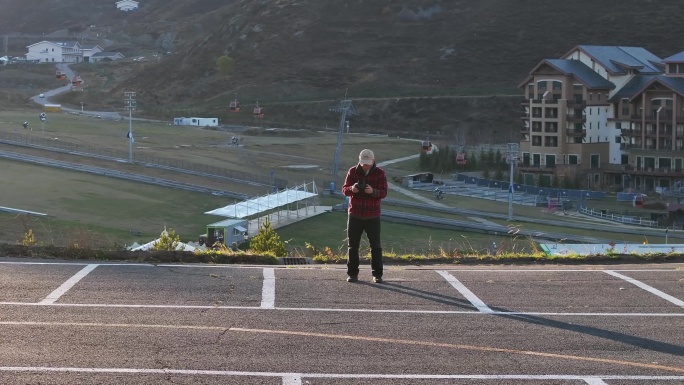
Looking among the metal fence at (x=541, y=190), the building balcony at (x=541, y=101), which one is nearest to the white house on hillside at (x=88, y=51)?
the building balcony at (x=541, y=101)

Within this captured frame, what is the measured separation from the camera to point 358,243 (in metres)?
12.8

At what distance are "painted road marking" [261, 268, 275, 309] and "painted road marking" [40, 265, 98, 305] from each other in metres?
2.07

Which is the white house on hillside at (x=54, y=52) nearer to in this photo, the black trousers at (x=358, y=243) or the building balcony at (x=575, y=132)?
the building balcony at (x=575, y=132)

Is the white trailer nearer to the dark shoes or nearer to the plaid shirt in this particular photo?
the plaid shirt

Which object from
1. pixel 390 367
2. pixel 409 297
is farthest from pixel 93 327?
pixel 409 297

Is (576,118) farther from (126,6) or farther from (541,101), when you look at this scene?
(126,6)

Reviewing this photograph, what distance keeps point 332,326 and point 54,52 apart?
5702 inches

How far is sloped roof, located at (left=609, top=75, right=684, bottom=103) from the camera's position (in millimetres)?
58656

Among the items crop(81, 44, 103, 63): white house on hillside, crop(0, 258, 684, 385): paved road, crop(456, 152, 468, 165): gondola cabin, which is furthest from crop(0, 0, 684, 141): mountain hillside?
crop(0, 258, 684, 385): paved road

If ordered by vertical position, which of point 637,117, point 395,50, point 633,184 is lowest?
point 633,184

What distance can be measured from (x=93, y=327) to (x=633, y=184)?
2082 inches

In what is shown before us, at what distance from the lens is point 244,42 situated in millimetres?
124812

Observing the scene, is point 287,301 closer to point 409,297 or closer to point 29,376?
point 409,297

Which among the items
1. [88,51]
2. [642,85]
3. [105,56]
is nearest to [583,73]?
[642,85]
